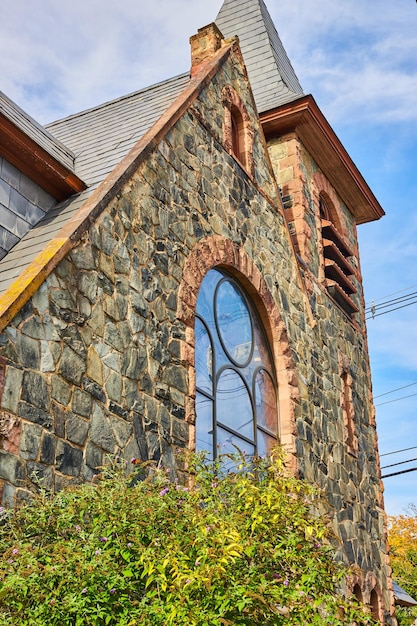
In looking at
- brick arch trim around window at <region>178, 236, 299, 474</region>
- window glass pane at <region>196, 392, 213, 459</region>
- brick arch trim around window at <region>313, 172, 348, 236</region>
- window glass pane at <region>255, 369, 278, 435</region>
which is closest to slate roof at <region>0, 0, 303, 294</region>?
brick arch trim around window at <region>178, 236, 299, 474</region>

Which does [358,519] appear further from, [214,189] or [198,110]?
[198,110]

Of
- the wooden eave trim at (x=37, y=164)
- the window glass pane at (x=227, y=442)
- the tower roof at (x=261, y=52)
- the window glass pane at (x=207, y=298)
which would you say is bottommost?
Answer: the window glass pane at (x=227, y=442)

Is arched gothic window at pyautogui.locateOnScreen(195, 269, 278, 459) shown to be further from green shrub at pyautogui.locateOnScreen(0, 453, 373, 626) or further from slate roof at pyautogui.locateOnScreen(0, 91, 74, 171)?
green shrub at pyautogui.locateOnScreen(0, 453, 373, 626)

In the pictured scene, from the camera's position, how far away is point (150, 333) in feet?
25.5

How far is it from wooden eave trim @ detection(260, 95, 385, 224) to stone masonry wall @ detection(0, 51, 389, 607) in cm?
282

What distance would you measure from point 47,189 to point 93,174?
0.60 m

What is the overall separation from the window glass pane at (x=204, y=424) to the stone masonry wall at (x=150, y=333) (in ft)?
2.17

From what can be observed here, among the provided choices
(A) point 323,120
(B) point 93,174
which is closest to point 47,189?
(B) point 93,174

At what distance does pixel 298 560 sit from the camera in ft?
18.1

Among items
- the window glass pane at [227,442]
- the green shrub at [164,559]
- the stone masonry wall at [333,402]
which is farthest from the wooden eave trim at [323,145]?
the green shrub at [164,559]

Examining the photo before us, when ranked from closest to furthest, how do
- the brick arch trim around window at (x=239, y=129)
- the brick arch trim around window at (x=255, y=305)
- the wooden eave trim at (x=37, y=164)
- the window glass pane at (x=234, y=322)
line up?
the wooden eave trim at (x=37, y=164) → the brick arch trim around window at (x=255, y=305) → the window glass pane at (x=234, y=322) → the brick arch trim around window at (x=239, y=129)

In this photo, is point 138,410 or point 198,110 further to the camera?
point 198,110

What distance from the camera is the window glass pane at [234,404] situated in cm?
939

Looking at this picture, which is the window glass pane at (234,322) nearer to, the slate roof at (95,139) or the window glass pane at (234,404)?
the window glass pane at (234,404)
